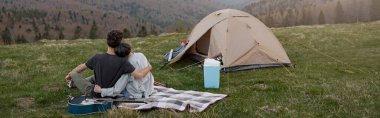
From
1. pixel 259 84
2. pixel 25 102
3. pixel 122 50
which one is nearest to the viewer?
pixel 122 50

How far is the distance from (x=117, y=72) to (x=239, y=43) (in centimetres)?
667

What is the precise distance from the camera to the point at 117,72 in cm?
1074

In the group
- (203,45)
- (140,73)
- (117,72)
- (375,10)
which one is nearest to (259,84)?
(140,73)

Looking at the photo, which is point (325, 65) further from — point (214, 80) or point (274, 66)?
point (214, 80)

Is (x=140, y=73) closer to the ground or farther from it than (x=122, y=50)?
closer to the ground

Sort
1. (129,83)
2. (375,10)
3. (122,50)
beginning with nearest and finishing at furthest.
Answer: (122,50), (129,83), (375,10)

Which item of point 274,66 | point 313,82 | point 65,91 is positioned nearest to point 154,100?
point 65,91

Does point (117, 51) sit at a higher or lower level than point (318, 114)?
higher

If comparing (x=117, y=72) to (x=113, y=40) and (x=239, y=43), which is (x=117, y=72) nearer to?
(x=113, y=40)

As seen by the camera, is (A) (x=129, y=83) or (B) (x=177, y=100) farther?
(A) (x=129, y=83)

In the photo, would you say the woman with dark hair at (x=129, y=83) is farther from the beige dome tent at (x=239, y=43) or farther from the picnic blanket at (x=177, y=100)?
the beige dome tent at (x=239, y=43)

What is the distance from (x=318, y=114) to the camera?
9352 mm

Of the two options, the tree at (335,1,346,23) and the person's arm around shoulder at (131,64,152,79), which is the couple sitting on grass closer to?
the person's arm around shoulder at (131,64,152,79)

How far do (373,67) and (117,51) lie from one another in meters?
10.6
